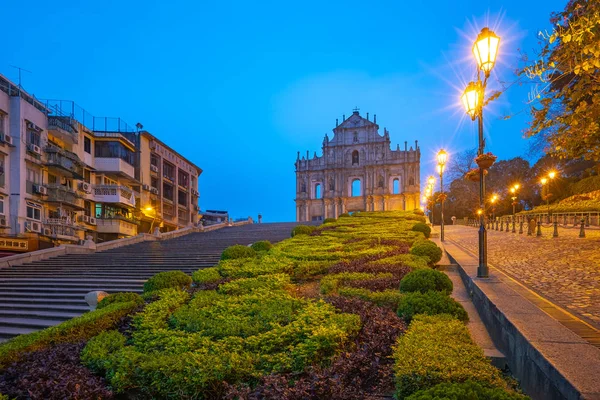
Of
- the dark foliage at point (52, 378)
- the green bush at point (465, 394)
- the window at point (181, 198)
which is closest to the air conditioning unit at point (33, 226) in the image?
the dark foliage at point (52, 378)

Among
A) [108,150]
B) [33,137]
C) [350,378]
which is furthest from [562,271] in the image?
[108,150]

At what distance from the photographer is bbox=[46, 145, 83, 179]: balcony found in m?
30.7

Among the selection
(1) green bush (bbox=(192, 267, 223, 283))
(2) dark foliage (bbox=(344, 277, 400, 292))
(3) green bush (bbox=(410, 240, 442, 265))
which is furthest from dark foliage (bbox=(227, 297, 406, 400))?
(3) green bush (bbox=(410, 240, 442, 265))

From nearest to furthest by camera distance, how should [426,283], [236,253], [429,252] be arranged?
[426,283] → [429,252] → [236,253]

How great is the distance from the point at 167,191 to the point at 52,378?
47.3 m

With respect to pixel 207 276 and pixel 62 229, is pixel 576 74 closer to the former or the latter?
pixel 207 276

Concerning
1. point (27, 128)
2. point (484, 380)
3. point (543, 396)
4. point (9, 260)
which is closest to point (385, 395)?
point (484, 380)

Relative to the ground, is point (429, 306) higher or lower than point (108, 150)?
lower

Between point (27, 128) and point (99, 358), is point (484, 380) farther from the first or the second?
point (27, 128)

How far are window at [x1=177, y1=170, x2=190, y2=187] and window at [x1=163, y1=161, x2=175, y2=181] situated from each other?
75.1 inches

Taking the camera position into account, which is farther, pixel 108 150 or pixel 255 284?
pixel 108 150

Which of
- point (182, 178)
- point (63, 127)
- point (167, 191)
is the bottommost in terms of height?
point (167, 191)

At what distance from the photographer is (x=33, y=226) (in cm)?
2762

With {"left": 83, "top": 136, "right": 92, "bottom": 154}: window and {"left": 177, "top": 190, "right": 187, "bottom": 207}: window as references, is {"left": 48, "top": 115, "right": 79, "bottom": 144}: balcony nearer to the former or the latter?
{"left": 83, "top": 136, "right": 92, "bottom": 154}: window
